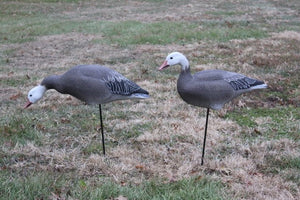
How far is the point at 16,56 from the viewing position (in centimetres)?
909

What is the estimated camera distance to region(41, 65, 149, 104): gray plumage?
3.58 metres

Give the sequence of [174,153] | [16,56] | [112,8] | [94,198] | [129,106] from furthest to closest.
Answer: [112,8], [16,56], [129,106], [174,153], [94,198]

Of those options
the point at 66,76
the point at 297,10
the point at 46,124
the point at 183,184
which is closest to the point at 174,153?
the point at 183,184

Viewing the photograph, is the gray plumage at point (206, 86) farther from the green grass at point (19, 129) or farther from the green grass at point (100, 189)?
the green grass at point (19, 129)

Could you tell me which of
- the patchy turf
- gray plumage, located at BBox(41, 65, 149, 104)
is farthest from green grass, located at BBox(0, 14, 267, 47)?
gray plumage, located at BBox(41, 65, 149, 104)

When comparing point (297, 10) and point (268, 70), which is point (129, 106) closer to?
point (268, 70)

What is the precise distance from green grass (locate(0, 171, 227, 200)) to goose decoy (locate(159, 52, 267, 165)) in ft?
2.50

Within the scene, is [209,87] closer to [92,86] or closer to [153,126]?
[92,86]

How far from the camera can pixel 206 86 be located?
3453 millimetres

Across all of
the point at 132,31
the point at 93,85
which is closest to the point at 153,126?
the point at 93,85

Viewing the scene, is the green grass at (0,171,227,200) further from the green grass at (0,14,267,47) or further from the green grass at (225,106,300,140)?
the green grass at (0,14,267,47)

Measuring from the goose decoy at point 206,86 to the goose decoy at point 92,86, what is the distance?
50 cm

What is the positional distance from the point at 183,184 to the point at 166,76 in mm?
3926

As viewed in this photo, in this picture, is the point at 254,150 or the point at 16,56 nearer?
the point at 254,150
